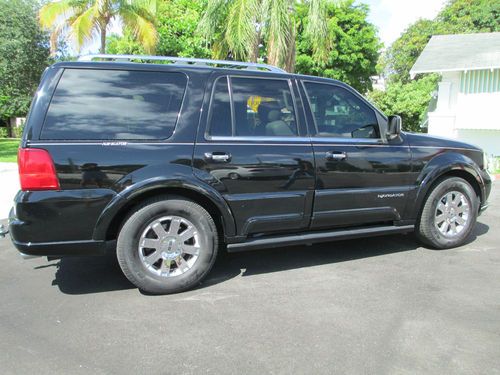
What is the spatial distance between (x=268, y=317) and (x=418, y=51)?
126 feet

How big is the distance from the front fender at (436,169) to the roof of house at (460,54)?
1241 cm

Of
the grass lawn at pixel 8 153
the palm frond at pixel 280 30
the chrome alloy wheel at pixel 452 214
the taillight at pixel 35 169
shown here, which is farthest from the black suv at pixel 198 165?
the grass lawn at pixel 8 153

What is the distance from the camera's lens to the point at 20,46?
62.0 feet

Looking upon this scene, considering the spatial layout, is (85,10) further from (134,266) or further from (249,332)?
(249,332)

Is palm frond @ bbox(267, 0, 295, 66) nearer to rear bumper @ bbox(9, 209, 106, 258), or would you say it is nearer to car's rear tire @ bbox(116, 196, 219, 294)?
car's rear tire @ bbox(116, 196, 219, 294)

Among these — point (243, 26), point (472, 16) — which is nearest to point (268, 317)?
point (243, 26)

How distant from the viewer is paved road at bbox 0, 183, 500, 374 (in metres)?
2.85

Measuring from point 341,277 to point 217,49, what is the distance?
11.2 metres

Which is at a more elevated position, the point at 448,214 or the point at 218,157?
the point at 218,157

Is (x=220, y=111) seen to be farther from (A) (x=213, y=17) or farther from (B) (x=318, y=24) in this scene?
(A) (x=213, y=17)

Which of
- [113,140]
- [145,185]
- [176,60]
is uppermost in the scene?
[176,60]

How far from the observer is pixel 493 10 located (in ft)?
102

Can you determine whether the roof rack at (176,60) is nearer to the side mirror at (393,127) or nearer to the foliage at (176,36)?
the side mirror at (393,127)

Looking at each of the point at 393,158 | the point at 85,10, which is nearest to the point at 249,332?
the point at 393,158
